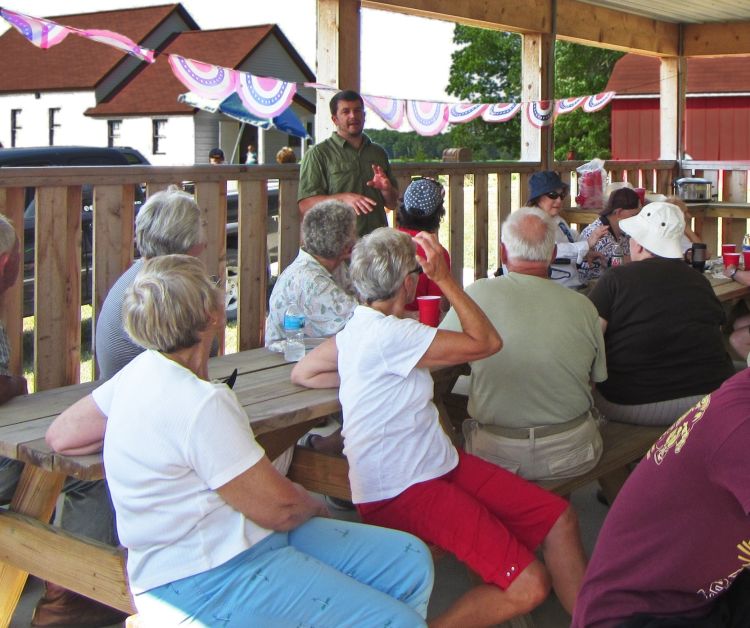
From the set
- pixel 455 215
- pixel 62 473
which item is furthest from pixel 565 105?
pixel 62 473

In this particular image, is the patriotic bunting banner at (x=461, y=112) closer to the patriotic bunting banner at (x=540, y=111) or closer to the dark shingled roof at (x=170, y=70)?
the patriotic bunting banner at (x=540, y=111)

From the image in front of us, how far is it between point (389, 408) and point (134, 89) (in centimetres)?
3506

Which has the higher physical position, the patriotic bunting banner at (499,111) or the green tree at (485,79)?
the green tree at (485,79)

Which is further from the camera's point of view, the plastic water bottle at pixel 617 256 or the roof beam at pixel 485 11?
the roof beam at pixel 485 11

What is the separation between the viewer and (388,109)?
6969mm

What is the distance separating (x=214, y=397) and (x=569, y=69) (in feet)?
112

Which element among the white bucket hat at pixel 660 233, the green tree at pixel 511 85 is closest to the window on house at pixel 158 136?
the green tree at pixel 511 85

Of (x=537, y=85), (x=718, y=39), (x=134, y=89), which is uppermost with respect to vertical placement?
(x=134, y=89)

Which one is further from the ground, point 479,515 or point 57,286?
point 57,286

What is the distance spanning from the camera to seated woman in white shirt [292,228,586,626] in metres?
2.62

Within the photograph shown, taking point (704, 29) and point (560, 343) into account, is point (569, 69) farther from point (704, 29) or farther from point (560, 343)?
point (560, 343)

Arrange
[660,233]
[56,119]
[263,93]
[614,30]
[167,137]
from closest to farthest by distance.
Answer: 1. [660,233]
2. [263,93]
3. [614,30]
4. [167,137]
5. [56,119]

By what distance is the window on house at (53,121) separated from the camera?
36406 mm

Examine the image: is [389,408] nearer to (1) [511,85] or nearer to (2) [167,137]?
(2) [167,137]
